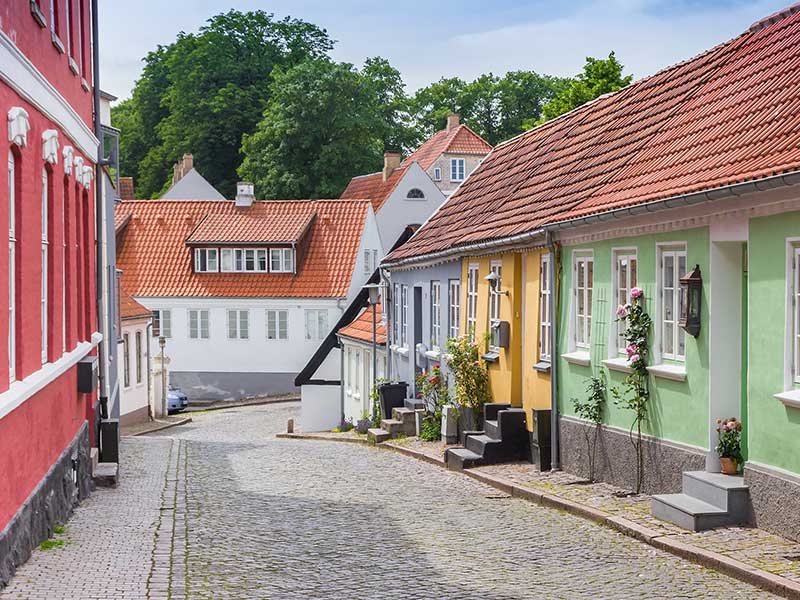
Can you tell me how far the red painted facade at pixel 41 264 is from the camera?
9570 millimetres

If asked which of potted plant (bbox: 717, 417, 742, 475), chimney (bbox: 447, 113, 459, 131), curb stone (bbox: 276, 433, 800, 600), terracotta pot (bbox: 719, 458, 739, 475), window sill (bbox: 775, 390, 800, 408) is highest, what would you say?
chimney (bbox: 447, 113, 459, 131)

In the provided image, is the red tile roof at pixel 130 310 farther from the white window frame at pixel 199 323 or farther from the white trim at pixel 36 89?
the white trim at pixel 36 89

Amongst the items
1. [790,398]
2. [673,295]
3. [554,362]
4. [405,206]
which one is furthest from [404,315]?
[405,206]

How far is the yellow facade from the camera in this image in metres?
18.0

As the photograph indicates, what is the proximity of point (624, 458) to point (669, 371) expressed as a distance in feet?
5.62

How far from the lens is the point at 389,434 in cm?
2523

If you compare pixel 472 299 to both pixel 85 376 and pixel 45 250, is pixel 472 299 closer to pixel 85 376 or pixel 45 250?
pixel 85 376

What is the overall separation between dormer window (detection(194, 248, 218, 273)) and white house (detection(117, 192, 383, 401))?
4 cm

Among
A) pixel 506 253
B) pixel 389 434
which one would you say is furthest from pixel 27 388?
pixel 389 434

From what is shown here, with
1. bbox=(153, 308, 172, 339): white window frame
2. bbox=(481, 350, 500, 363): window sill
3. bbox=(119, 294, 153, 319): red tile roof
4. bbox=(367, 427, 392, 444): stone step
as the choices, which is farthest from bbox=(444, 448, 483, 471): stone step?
bbox=(153, 308, 172, 339): white window frame

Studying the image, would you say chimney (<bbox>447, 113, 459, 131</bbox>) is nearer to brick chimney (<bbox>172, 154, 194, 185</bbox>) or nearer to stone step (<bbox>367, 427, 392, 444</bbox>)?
brick chimney (<bbox>172, 154, 194, 185</bbox>)

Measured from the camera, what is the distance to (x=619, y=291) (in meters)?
14.9

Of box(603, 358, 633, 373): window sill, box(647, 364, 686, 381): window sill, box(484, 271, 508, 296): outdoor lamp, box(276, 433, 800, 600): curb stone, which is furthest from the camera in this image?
box(484, 271, 508, 296): outdoor lamp

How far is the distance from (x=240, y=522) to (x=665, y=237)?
207 inches
